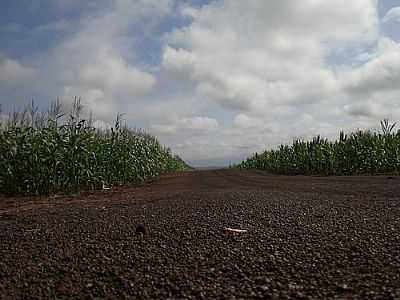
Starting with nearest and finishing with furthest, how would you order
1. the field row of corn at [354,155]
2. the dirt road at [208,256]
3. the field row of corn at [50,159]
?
1. the dirt road at [208,256]
2. the field row of corn at [50,159]
3. the field row of corn at [354,155]

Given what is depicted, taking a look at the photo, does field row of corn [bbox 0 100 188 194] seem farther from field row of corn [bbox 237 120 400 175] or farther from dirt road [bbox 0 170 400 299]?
field row of corn [bbox 237 120 400 175]

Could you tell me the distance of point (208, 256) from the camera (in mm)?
2373

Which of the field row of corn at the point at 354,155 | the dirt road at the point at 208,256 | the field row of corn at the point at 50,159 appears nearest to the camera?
the dirt road at the point at 208,256

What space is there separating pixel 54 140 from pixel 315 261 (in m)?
7.40

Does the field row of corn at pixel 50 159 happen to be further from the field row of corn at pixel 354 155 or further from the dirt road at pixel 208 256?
the field row of corn at pixel 354 155

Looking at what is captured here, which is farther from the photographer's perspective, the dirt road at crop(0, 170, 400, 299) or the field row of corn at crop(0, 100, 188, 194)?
the field row of corn at crop(0, 100, 188, 194)

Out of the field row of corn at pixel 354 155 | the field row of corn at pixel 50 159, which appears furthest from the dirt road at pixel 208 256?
the field row of corn at pixel 354 155

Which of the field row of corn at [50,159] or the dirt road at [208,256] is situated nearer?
the dirt road at [208,256]

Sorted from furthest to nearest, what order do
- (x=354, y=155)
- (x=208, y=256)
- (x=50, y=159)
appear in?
(x=354, y=155) < (x=50, y=159) < (x=208, y=256)

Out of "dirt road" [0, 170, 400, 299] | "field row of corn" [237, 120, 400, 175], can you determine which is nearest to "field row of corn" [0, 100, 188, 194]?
"dirt road" [0, 170, 400, 299]

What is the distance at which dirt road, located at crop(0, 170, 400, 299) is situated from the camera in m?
1.89

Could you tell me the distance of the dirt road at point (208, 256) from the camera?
6.19ft

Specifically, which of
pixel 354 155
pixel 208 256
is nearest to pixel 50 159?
pixel 208 256

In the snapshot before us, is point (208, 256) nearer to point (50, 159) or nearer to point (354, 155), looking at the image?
point (50, 159)
